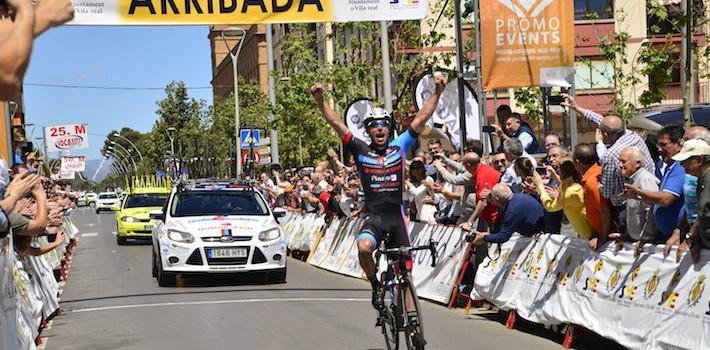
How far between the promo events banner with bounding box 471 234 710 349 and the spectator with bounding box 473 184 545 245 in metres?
0.13

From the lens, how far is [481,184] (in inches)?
543

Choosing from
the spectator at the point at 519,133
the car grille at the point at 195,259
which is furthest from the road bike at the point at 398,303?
the car grille at the point at 195,259

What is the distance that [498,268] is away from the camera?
41.6 ft

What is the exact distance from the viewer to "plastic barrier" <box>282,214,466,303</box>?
14.2 metres

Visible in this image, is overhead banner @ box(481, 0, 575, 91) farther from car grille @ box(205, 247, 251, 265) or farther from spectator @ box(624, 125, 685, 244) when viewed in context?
spectator @ box(624, 125, 685, 244)

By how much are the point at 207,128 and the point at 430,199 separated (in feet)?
216

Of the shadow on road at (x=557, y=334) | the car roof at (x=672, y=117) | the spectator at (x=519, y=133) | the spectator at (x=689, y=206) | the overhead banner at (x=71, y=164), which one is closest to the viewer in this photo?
the spectator at (x=689, y=206)

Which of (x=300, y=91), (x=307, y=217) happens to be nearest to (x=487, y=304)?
(x=307, y=217)

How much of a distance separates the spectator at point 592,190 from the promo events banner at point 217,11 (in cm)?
569

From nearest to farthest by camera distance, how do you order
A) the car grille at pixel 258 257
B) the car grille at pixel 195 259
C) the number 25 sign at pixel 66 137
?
the car grille at pixel 195 259, the car grille at pixel 258 257, the number 25 sign at pixel 66 137

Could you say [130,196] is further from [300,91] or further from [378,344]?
[378,344]

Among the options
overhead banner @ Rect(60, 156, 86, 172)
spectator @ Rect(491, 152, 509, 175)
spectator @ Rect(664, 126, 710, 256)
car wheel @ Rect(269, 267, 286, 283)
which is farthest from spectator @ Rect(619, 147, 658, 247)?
overhead banner @ Rect(60, 156, 86, 172)

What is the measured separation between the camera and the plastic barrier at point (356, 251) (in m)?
14.2

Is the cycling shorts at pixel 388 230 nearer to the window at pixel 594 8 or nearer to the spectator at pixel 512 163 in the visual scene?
the spectator at pixel 512 163
